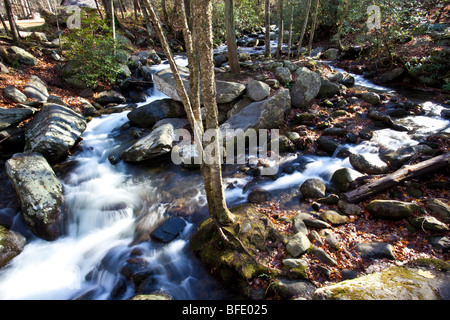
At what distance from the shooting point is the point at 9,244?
518 cm

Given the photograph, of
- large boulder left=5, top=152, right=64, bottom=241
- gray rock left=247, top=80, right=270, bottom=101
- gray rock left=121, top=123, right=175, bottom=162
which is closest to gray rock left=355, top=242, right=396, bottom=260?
gray rock left=121, top=123, right=175, bottom=162

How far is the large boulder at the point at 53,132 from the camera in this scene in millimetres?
7527

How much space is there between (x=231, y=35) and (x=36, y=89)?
30.9 ft

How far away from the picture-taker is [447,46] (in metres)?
12.2

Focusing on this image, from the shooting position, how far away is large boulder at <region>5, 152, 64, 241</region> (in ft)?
18.7

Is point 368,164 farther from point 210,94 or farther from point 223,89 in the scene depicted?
point 223,89

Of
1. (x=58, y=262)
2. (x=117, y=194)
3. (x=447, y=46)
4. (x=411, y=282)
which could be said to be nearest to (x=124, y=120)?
(x=117, y=194)

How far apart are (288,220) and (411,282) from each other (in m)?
2.34

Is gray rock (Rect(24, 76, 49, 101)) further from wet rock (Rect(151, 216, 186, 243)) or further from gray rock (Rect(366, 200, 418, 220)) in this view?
gray rock (Rect(366, 200, 418, 220))

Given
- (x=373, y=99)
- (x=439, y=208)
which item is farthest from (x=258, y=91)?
(x=439, y=208)

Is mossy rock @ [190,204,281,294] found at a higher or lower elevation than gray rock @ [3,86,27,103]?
lower

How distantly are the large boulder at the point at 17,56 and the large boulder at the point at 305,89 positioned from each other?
13.9 meters

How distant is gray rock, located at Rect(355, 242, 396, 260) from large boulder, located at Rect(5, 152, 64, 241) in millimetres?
7148

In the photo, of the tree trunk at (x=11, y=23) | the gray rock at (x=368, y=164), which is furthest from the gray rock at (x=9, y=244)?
the tree trunk at (x=11, y=23)
